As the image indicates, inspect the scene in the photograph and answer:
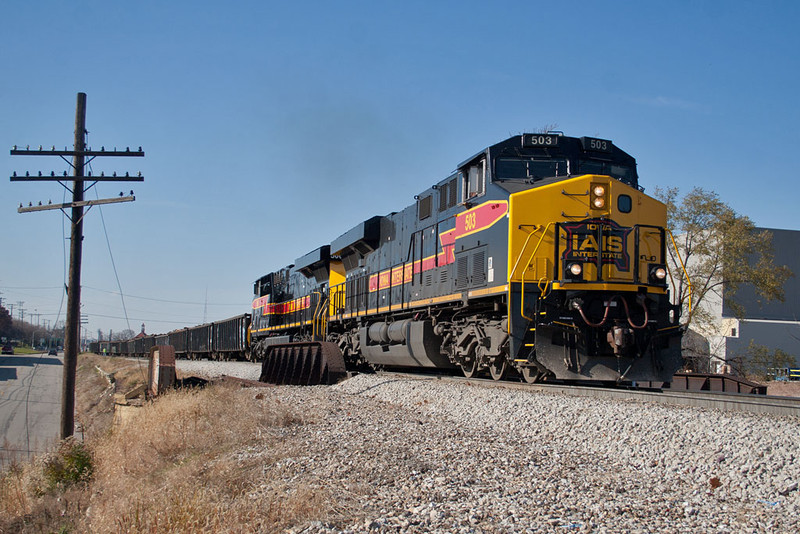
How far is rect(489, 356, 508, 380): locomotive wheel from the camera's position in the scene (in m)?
10.4

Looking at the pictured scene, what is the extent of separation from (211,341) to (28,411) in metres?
9.71

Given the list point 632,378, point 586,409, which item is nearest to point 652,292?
point 632,378

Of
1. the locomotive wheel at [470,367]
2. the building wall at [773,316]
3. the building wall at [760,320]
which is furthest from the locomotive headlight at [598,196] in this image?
the building wall at [773,316]

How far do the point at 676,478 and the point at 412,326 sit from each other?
8089mm

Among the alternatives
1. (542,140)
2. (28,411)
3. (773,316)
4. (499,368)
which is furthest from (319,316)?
(773,316)

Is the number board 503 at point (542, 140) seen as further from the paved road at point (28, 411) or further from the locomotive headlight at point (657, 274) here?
the paved road at point (28, 411)

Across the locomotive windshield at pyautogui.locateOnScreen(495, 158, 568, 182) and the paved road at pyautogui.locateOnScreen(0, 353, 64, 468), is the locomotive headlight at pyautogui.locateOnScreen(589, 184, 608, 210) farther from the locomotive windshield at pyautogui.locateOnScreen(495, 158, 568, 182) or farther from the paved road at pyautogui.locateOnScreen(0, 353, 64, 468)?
the paved road at pyautogui.locateOnScreen(0, 353, 64, 468)

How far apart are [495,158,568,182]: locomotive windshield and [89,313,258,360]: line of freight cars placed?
22172 mm

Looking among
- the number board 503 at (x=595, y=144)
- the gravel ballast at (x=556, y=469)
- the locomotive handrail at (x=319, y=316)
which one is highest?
the number board 503 at (x=595, y=144)

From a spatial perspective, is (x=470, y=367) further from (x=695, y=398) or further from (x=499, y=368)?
(x=695, y=398)

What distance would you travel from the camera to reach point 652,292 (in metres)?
9.52

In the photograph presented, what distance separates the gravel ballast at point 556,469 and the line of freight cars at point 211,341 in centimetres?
2422

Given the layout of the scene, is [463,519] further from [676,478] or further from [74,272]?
[74,272]

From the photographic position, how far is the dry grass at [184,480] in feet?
Result: 14.4
